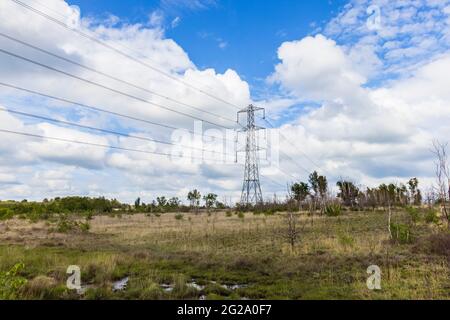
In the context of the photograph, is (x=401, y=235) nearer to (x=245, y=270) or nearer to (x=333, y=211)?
(x=245, y=270)

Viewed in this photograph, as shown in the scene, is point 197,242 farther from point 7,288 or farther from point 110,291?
point 7,288

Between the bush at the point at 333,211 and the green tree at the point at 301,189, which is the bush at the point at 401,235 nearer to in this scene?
the bush at the point at 333,211

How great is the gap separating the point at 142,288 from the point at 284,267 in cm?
500

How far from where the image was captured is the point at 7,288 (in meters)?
7.74

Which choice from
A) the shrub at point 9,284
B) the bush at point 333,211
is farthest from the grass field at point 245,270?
the bush at point 333,211

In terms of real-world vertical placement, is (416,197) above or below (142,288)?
above

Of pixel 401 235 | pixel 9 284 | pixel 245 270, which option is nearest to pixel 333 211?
pixel 401 235

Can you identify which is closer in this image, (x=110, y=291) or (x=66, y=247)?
(x=110, y=291)

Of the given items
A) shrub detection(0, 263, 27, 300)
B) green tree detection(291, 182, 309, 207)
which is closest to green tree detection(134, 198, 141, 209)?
green tree detection(291, 182, 309, 207)

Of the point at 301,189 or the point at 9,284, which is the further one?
the point at 301,189

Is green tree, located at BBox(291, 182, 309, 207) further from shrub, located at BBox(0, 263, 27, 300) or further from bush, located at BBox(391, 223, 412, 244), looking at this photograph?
shrub, located at BBox(0, 263, 27, 300)
